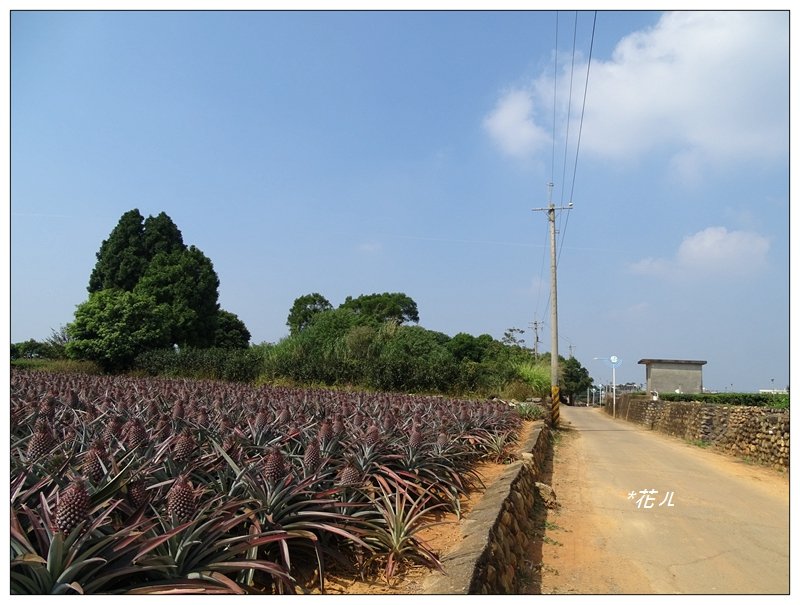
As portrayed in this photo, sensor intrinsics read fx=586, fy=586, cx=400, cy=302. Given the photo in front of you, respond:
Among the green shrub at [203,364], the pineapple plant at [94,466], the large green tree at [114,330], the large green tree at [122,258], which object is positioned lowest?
the green shrub at [203,364]

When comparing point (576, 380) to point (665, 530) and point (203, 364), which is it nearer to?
point (203, 364)

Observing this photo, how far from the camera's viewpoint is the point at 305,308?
50.6 m

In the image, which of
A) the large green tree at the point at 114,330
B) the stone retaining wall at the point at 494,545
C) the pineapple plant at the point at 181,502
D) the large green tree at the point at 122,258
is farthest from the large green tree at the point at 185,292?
the pineapple plant at the point at 181,502

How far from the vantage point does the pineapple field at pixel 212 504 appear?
2.33 metres

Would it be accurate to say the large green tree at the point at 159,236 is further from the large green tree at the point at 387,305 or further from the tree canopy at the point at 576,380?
the tree canopy at the point at 576,380

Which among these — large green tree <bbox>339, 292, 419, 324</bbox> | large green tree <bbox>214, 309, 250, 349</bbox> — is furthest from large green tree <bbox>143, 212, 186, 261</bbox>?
→ large green tree <bbox>339, 292, 419, 324</bbox>

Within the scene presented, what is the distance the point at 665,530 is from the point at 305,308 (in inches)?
1822

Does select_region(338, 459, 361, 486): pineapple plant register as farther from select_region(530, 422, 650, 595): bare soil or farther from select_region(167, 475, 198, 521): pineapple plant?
select_region(530, 422, 650, 595): bare soil

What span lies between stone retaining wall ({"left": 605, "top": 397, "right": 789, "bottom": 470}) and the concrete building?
1328 cm

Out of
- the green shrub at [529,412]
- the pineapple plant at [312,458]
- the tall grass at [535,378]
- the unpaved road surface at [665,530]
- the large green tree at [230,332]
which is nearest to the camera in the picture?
the pineapple plant at [312,458]

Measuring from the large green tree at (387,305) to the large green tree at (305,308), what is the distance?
2.22 metres

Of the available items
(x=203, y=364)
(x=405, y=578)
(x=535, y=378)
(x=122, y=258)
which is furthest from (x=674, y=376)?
(x=405, y=578)

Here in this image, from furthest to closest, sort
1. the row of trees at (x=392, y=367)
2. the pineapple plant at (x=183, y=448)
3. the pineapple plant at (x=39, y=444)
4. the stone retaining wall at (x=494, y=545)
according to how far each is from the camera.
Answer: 1. the row of trees at (x=392, y=367)
2. the pineapple plant at (x=183, y=448)
3. the pineapple plant at (x=39, y=444)
4. the stone retaining wall at (x=494, y=545)

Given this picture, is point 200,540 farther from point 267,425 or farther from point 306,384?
point 306,384
